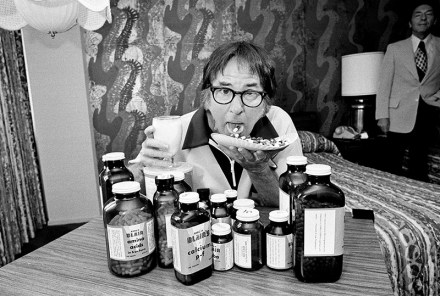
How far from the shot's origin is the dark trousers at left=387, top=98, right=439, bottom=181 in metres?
3.65

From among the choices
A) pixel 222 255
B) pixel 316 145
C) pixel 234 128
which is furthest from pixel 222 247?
pixel 316 145

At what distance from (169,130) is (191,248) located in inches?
16.6

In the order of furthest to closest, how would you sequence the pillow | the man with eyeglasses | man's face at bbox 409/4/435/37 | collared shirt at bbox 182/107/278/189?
the pillow < man's face at bbox 409/4/435/37 < collared shirt at bbox 182/107/278/189 < the man with eyeglasses

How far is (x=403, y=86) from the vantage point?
3621 mm

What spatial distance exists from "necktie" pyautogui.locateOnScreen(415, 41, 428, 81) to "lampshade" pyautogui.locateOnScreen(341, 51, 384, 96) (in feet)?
1.16

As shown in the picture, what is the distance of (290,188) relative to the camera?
976 millimetres

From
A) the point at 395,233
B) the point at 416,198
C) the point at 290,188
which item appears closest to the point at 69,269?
the point at 290,188

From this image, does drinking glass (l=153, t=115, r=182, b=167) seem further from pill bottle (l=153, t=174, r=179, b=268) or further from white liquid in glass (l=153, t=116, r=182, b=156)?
pill bottle (l=153, t=174, r=179, b=268)

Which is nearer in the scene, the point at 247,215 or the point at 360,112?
the point at 247,215

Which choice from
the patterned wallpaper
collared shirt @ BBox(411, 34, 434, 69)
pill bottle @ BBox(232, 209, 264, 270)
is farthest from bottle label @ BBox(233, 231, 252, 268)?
collared shirt @ BBox(411, 34, 434, 69)

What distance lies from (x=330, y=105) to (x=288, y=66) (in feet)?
2.39

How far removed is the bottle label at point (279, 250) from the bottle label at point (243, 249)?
0.05 m

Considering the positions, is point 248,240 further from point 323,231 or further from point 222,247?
point 323,231

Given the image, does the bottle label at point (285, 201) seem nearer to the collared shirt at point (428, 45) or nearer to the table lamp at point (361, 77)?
the table lamp at point (361, 77)
